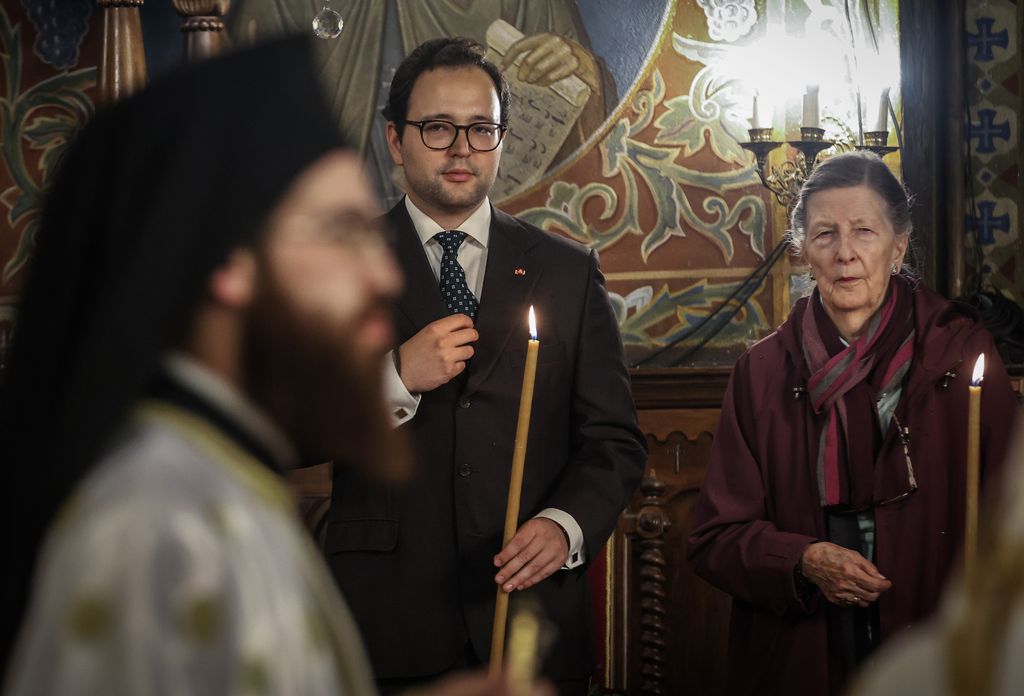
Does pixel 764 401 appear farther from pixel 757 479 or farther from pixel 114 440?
pixel 114 440

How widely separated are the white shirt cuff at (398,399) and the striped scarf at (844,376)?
91 centimetres

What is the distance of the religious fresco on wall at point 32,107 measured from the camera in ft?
19.7

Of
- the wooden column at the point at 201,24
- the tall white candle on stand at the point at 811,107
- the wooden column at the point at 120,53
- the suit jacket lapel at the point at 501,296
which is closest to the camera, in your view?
the suit jacket lapel at the point at 501,296

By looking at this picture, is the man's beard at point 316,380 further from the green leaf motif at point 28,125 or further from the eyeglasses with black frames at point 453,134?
the green leaf motif at point 28,125

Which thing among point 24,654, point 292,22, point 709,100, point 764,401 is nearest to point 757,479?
point 764,401

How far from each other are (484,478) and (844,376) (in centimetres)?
84

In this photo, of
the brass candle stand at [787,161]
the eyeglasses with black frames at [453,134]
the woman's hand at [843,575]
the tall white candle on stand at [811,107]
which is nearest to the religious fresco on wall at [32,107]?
the brass candle stand at [787,161]

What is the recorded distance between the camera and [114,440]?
46.7 inches

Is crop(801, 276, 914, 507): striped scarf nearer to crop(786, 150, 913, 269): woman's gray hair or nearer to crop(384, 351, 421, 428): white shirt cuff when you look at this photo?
crop(786, 150, 913, 269): woman's gray hair

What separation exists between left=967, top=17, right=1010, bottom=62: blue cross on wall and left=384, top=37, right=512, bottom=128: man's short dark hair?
2.49 meters

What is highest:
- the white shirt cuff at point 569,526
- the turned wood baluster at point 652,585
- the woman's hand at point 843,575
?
the white shirt cuff at point 569,526

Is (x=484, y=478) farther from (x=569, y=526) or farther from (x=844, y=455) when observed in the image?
(x=844, y=455)

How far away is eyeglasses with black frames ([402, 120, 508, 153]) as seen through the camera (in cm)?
309

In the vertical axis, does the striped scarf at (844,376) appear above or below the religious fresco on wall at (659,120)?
below
